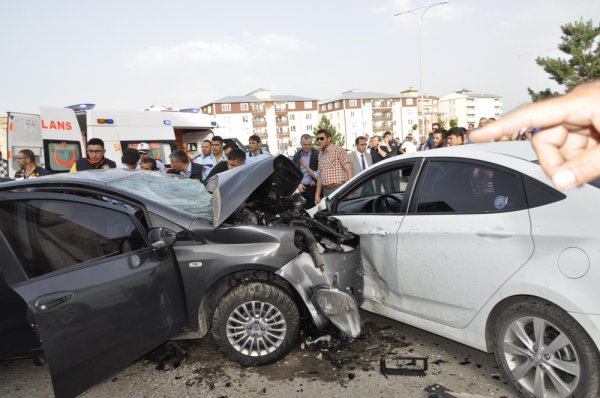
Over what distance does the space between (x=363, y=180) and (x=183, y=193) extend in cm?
166

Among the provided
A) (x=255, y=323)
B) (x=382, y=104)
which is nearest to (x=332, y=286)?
(x=255, y=323)

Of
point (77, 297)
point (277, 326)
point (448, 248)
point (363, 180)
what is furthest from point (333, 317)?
point (77, 297)

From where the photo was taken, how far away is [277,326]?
343 centimetres

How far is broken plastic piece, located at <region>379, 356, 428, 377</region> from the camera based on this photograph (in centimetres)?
319

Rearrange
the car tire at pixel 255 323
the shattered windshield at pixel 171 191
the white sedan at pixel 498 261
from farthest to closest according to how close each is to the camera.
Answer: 1. the shattered windshield at pixel 171 191
2. the car tire at pixel 255 323
3. the white sedan at pixel 498 261

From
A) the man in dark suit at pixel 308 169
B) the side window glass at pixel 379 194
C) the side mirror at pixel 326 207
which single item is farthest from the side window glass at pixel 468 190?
the man in dark suit at pixel 308 169

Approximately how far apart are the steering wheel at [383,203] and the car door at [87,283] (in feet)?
5.73

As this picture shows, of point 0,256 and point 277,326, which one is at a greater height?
point 0,256

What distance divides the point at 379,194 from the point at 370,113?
338ft

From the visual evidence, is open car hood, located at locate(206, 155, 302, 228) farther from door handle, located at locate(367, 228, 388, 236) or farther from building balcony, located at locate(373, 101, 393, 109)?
building balcony, located at locate(373, 101, 393, 109)

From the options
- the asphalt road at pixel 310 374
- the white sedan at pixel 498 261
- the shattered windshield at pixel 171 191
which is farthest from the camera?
the shattered windshield at pixel 171 191

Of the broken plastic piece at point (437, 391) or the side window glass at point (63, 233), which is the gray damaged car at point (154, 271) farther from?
the broken plastic piece at point (437, 391)

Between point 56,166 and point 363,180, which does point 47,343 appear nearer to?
point 363,180

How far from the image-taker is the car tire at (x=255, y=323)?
133 inches
